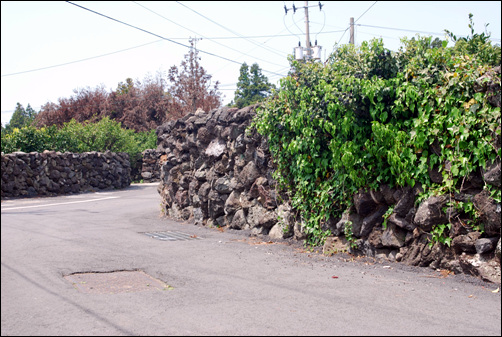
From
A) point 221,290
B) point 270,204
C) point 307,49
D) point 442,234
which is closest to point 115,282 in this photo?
point 221,290

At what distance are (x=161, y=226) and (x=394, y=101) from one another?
280 inches

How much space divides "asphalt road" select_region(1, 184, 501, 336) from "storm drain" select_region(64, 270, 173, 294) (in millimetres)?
13

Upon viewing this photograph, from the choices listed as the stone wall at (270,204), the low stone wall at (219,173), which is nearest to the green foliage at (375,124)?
the stone wall at (270,204)

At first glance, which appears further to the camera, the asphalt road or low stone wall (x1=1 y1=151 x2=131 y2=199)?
low stone wall (x1=1 y1=151 x2=131 y2=199)

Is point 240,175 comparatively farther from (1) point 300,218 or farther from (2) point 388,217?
(2) point 388,217

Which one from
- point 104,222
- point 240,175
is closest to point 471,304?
point 240,175

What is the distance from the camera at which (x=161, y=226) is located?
11.7 meters

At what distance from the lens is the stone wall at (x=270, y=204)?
591 cm

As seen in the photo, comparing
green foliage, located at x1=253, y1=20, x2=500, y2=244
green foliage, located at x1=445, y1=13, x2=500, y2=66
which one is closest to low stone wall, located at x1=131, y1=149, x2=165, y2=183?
green foliage, located at x1=253, y1=20, x2=500, y2=244

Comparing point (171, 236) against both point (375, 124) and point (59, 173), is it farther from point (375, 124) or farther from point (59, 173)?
A: point (59, 173)

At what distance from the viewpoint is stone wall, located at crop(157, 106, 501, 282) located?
5.91m

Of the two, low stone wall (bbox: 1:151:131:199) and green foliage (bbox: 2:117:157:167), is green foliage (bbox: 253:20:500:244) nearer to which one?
low stone wall (bbox: 1:151:131:199)

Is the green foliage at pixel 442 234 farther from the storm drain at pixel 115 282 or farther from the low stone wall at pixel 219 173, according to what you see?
the low stone wall at pixel 219 173

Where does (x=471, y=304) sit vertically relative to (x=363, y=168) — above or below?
below
